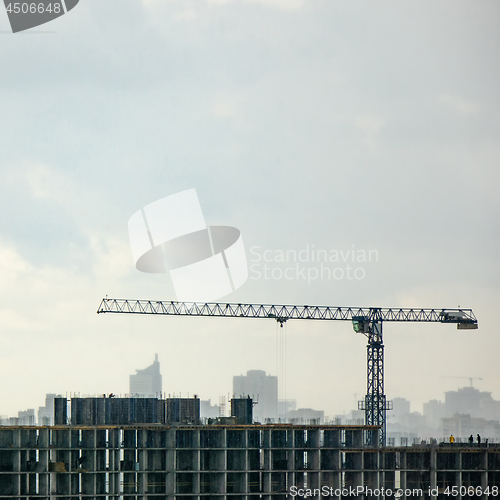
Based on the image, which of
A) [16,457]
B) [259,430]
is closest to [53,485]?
[16,457]

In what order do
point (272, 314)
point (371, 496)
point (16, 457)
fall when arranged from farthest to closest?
point (272, 314) < point (371, 496) < point (16, 457)

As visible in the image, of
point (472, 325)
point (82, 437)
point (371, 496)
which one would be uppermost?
point (472, 325)

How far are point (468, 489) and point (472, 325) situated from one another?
62.6 meters

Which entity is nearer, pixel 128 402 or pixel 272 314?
pixel 128 402

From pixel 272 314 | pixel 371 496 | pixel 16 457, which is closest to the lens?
pixel 16 457

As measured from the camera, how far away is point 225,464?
11694 cm

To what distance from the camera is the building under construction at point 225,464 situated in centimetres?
11425

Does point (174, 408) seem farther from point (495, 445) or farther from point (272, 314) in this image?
point (272, 314)

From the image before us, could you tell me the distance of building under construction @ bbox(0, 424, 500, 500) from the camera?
114250mm

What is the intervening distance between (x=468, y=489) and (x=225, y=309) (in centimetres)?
6631

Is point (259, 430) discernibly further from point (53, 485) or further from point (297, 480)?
point (53, 485)

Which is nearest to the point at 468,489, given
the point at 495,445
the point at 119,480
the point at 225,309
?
the point at 495,445

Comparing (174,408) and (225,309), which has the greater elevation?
(225,309)

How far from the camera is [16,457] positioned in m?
113
